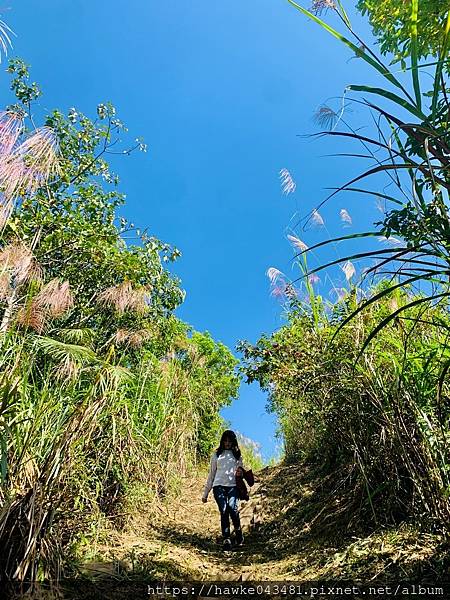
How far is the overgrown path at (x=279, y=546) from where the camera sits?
10.1ft

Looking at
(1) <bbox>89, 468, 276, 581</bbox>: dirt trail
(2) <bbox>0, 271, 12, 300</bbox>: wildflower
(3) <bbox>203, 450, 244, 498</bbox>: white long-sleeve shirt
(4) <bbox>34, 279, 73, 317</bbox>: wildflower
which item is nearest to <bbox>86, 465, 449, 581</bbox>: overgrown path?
(1) <bbox>89, 468, 276, 581</bbox>: dirt trail

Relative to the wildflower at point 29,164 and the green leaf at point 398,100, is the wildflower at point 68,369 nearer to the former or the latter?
the wildflower at point 29,164

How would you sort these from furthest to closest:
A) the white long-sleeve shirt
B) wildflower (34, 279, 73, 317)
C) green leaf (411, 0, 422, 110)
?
the white long-sleeve shirt
wildflower (34, 279, 73, 317)
green leaf (411, 0, 422, 110)

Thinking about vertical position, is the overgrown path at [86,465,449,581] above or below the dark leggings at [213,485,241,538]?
→ below

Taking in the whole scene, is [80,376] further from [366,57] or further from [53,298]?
[366,57]

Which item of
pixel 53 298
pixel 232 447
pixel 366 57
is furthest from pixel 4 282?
pixel 232 447

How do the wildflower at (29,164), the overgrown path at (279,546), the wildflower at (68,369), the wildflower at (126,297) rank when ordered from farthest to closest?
1. the wildflower at (126,297)
2. the wildflower at (68,369)
3. the overgrown path at (279,546)
4. the wildflower at (29,164)

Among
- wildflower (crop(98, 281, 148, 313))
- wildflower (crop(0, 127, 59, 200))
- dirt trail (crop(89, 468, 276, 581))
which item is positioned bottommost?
dirt trail (crop(89, 468, 276, 581))

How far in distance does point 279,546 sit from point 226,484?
3.72 feet

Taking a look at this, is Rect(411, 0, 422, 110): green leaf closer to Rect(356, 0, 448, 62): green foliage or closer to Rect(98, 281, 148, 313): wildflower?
Rect(356, 0, 448, 62): green foliage

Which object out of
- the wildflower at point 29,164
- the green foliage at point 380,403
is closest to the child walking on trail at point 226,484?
the green foliage at point 380,403

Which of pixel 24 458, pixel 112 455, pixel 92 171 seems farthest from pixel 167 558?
pixel 92 171

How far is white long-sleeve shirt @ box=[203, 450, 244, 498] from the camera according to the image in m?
5.54

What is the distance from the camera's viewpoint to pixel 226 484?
5512 millimetres
